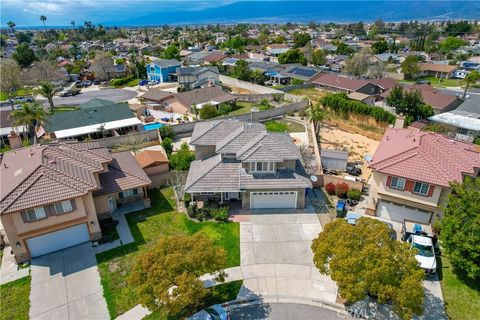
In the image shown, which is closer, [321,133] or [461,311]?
[461,311]

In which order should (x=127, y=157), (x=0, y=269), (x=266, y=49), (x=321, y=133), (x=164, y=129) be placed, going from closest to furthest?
(x=0, y=269)
(x=127, y=157)
(x=164, y=129)
(x=321, y=133)
(x=266, y=49)

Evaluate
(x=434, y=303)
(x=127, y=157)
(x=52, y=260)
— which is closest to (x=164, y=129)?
(x=127, y=157)

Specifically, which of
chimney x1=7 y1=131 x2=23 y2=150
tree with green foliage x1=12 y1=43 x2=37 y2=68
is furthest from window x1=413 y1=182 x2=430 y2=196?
tree with green foliage x1=12 y1=43 x2=37 y2=68

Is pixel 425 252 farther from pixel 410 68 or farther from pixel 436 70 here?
pixel 436 70

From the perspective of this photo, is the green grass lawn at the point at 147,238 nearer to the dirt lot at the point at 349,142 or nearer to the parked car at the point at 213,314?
the parked car at the point at 213,314

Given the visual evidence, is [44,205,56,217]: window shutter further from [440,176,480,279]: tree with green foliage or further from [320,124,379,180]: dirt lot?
[320,124,379,180]: dirt lot

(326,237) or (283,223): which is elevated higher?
(326,237)

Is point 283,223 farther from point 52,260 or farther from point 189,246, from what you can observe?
point 52,260

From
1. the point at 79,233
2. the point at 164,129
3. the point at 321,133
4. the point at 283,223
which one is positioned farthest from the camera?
Result: the point at 321,133
